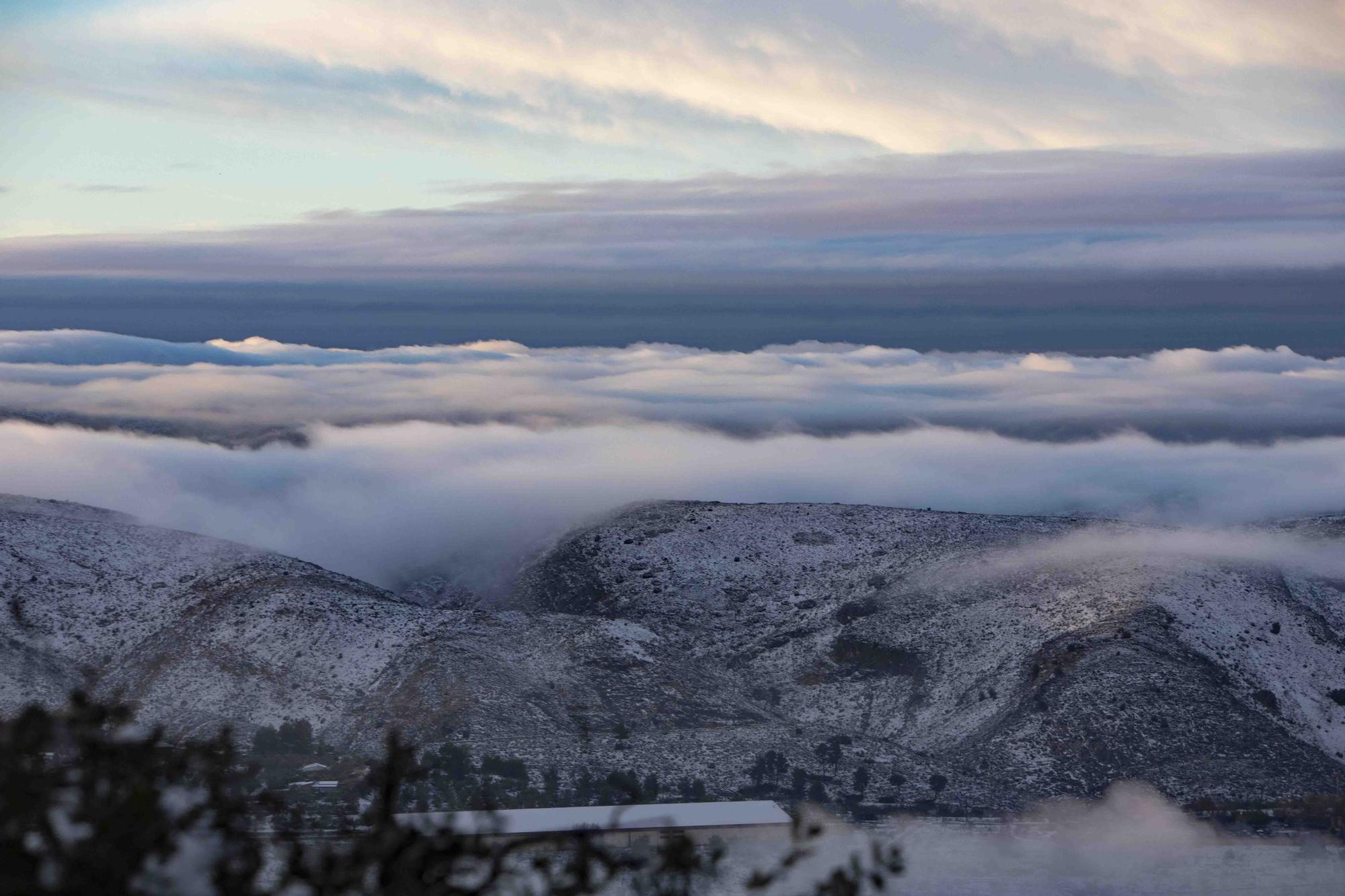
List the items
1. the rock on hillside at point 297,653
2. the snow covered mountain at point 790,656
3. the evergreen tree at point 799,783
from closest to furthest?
the evergreen tree at point 799,783, the snow covered mountain at point 790,656, the rock on hillside at point 297,653

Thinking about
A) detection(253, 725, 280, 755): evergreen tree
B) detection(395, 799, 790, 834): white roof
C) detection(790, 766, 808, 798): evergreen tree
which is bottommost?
detection(790, 766, 808, 798): evergreen tree

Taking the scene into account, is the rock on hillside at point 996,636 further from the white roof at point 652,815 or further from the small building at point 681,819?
the small building at point 681,819

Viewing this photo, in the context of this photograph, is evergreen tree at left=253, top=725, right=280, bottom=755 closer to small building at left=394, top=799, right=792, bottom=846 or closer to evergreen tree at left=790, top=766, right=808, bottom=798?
small building at left=394, top=799, right=792, bottom=846

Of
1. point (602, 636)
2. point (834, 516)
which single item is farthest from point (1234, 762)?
point (834, 516)

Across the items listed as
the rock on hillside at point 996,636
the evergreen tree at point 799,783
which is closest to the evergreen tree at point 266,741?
the evergreen tree at point 799,783

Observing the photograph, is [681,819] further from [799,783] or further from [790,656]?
[790,656]

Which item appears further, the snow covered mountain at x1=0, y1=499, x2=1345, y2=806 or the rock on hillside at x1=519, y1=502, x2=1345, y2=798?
the rock on hillside at x1=519, y1=502, x2=1345, y2=798

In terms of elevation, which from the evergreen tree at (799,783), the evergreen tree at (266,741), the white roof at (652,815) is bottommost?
the evergreen tree at (799,783)

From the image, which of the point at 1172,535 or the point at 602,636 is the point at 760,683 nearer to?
the point at 602,636

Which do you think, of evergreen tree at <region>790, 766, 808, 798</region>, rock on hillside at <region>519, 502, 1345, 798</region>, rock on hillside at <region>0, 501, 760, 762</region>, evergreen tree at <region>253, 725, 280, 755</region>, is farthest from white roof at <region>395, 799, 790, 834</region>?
rock on hillside at <region>519, 502, 1345, 798</region>
